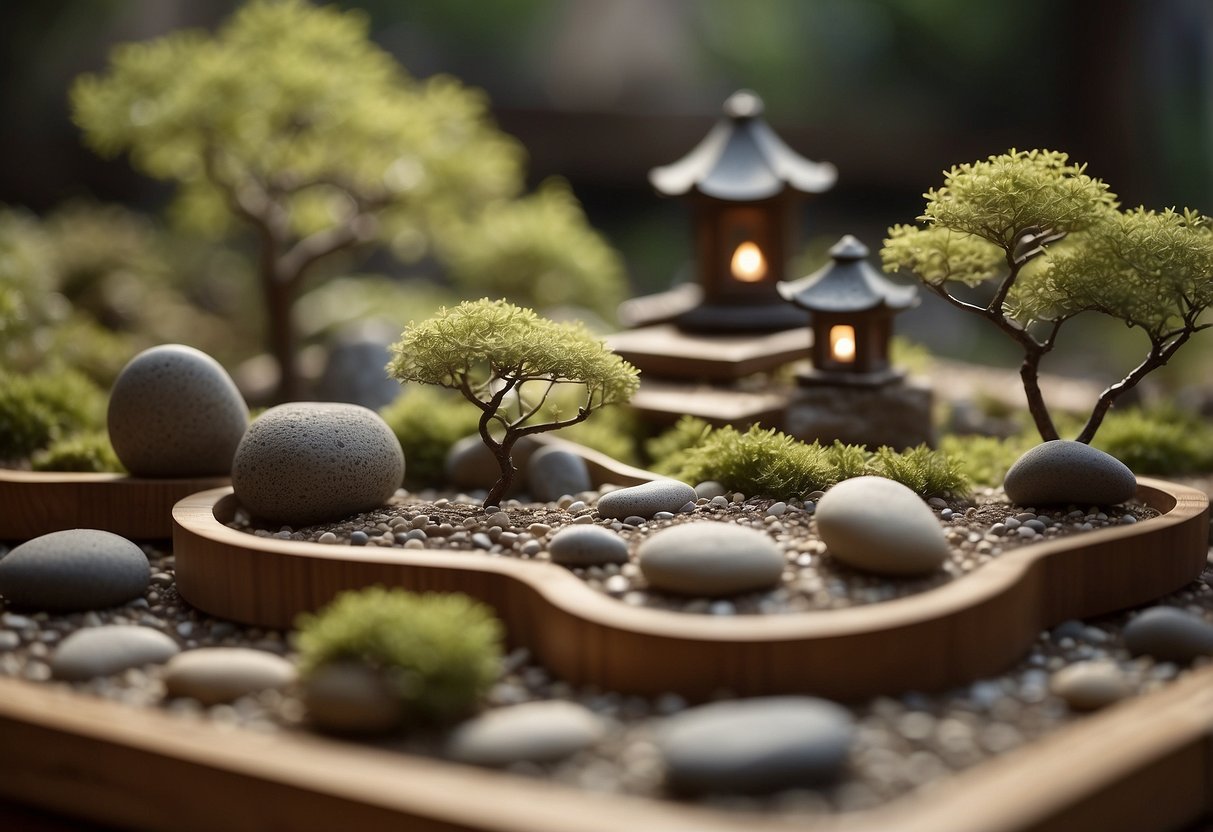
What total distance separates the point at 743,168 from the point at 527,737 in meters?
5.43

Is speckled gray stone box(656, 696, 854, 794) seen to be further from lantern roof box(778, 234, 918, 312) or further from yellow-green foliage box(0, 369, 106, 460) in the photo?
yellow-green foliage box(0, 369, 106, 460)

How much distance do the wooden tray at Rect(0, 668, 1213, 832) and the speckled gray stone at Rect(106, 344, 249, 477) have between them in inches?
81.9

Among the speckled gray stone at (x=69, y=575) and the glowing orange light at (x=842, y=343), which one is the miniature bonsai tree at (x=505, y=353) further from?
the glowing orange light at (x=842, y=343)

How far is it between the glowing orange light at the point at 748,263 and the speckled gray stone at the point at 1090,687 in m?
4.64

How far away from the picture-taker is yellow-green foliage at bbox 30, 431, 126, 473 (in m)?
6.86

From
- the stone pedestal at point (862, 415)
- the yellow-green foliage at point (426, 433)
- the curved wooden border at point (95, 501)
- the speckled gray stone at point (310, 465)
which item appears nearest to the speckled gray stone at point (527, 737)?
the speckled gray stone at point (310, 465)

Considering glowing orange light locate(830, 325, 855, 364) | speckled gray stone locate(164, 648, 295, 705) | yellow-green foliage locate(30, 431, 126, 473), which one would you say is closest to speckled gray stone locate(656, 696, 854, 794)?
speckled gray stone locate(164, 648, 295, 705)

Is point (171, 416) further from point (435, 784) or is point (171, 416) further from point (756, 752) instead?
point (756, 752)

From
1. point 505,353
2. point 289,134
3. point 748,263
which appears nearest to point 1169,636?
point 505,353

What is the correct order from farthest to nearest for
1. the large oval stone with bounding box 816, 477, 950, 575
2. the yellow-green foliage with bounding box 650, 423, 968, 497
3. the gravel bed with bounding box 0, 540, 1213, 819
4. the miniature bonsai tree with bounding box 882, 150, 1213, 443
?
the yellow-green foliage with bounding box 650, 423, 968, 497 → the miniature bonsai tree with bounding box 882, 150, 1213, 443 → the large oval stone with bounding box 816, 477, 950, 575 → the gravel bed with bounding box 0, 540, 1213, 819

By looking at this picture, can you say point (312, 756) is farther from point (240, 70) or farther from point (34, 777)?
point (240, 70)

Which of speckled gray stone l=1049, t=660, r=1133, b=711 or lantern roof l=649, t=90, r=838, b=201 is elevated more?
lantern roof l=649, t=90, r=838, b=201

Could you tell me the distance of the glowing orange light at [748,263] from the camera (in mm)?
8578

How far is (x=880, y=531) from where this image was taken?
15.2 ft
